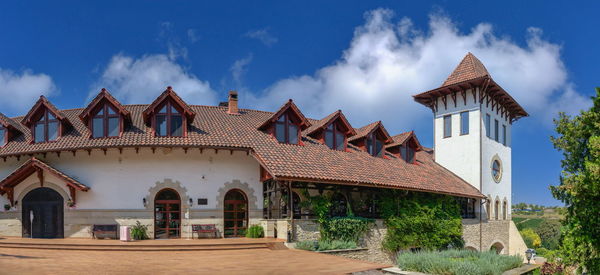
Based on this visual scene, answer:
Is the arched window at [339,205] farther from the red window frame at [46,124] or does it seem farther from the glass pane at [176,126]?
the red window frame at [46,124]

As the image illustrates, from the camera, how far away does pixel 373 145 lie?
25453 mm

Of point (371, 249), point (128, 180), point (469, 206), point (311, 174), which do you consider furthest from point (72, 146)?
point (469, 206)

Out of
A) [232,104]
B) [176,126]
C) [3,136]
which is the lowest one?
[3,136]

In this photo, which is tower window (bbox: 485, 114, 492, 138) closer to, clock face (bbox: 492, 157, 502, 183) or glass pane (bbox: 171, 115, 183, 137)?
clock face (bbox: 492, 157, 502, 183)

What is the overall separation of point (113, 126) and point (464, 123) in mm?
20662

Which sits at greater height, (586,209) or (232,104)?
(232,104)

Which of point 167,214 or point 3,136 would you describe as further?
point 3,136

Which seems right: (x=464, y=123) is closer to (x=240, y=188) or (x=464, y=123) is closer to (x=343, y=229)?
(x=343, y=229)

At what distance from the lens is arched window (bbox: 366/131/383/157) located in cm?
2539

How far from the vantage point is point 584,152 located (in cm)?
1623

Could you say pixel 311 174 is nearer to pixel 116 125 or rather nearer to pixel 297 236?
pixel 297 236

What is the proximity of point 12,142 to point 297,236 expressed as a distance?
14.4 metres

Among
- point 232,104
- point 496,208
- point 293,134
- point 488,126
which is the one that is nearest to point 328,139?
point 293,134

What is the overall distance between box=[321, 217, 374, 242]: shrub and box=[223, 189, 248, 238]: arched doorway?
398cm
